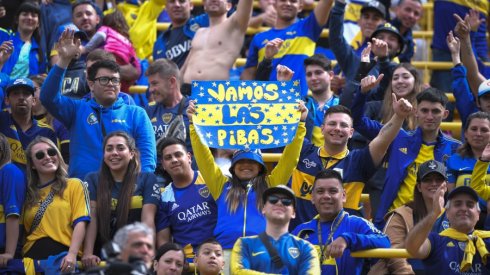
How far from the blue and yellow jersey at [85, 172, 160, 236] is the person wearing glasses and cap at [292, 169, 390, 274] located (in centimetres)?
126

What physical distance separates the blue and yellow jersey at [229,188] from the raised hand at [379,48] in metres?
2.07

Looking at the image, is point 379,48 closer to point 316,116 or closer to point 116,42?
point 316,116

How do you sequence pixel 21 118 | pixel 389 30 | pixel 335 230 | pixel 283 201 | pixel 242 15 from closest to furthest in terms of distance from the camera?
1. pixel 283 201
2. pixel 335 230
3. pixel 21 118
4. pixel 242 15
5. pixel 389 30

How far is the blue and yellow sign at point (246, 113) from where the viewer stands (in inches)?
447

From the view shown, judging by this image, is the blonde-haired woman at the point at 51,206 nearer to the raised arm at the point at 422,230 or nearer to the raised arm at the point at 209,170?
the raised arm at the point at 209,170

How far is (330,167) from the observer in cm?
1172

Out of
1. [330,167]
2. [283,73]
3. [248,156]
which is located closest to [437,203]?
[330,167]

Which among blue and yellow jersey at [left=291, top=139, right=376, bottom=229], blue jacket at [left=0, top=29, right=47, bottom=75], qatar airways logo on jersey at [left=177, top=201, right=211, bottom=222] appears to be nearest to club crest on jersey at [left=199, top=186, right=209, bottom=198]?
qatar airways logo on jersey at [left=177, top=201, right=211, bottom=222]

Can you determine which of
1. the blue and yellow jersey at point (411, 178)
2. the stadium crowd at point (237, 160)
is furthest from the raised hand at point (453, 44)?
the blue and yellow jersey at point (411, 178)

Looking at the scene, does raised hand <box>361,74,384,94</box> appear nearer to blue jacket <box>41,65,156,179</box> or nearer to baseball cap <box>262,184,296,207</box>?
blue jacket <box>41,65,156,179</box>

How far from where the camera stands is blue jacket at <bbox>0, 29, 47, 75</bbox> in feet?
46.4

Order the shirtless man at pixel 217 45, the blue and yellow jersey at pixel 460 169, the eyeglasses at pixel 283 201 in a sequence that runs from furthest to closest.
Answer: the shirtless man at pixel 217 45
the blue and yellow jersey at pixel 460 169
the eyeglasses at pixel 283 201

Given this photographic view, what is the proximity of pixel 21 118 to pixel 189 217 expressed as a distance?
2.11m

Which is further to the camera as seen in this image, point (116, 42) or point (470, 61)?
point (116, 42)
